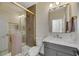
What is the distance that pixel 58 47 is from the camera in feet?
4.92

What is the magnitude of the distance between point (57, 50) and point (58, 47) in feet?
0.13

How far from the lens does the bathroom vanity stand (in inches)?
55.4

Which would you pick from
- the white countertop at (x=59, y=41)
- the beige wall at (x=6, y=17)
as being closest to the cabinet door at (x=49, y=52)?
the white countertop at (x=59, y=41)

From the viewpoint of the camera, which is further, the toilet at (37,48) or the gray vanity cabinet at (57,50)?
the toilet at (37,48)

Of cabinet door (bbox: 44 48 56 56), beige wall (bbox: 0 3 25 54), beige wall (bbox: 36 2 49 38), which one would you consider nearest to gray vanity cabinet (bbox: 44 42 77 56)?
cabinet door (bbox: 44 48 56 56)

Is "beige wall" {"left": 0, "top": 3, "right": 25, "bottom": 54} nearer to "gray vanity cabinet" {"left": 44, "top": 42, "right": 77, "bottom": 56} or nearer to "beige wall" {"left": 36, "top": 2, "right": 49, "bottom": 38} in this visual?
"beige wall" {"left": 36, "top": 2, "right": 49, "bottom": 38}

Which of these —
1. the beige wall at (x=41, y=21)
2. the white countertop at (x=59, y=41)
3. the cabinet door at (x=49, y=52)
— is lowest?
the cabinet door at (x=49, y=52)

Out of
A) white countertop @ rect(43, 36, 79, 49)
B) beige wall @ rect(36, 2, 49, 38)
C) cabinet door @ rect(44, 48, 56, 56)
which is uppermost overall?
beige wall @ rect(36, 2, 49, 38)

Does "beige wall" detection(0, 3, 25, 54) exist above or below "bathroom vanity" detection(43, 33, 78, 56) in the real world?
above

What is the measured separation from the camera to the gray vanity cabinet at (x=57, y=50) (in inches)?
55.6

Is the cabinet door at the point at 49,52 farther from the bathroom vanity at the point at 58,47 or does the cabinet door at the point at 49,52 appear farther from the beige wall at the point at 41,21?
the beige wall at the point at 41,21

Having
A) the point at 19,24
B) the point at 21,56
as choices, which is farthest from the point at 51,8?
the point at 21,56

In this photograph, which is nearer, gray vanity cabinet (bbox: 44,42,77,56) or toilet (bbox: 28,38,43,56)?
gray vanity cabinet (bbox: 44,42,77,56)

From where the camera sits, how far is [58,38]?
153 cm
